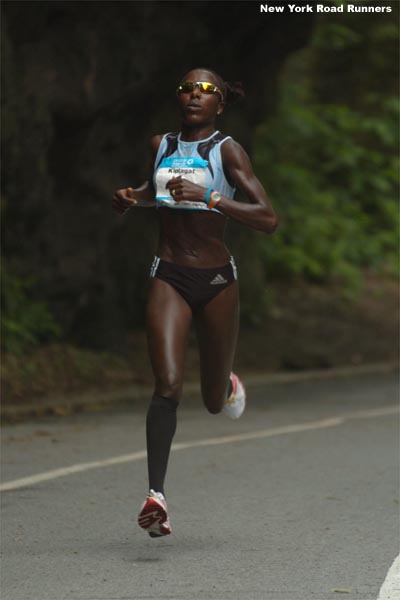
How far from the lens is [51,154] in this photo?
1579 centimetres

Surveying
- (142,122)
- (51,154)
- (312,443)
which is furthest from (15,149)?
(312,443)

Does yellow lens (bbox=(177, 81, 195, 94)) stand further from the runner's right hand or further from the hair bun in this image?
the runner's right hand

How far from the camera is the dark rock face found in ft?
47.9

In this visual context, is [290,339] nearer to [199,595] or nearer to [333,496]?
[333,496]

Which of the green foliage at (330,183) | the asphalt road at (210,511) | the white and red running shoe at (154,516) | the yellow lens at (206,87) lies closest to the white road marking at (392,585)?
the asphalt road at (210,511)

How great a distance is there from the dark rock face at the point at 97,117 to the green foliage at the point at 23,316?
0.22 meters

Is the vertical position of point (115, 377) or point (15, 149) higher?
point (15, 149)

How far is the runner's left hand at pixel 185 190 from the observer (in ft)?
21.6

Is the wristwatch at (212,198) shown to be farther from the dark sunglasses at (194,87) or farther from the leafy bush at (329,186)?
the leafy bush at (329,186)

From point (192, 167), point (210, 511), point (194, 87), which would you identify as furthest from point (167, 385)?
point (194, 87)

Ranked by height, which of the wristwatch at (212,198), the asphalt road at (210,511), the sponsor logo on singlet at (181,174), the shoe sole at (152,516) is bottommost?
the asphalt road at (210,511)

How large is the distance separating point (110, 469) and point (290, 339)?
1064cm

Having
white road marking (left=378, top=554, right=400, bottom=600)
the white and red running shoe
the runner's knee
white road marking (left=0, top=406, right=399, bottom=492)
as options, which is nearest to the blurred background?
white road marking (left=0, top=406, right=399, bottom=492)

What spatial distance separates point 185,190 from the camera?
6578 millimetres
